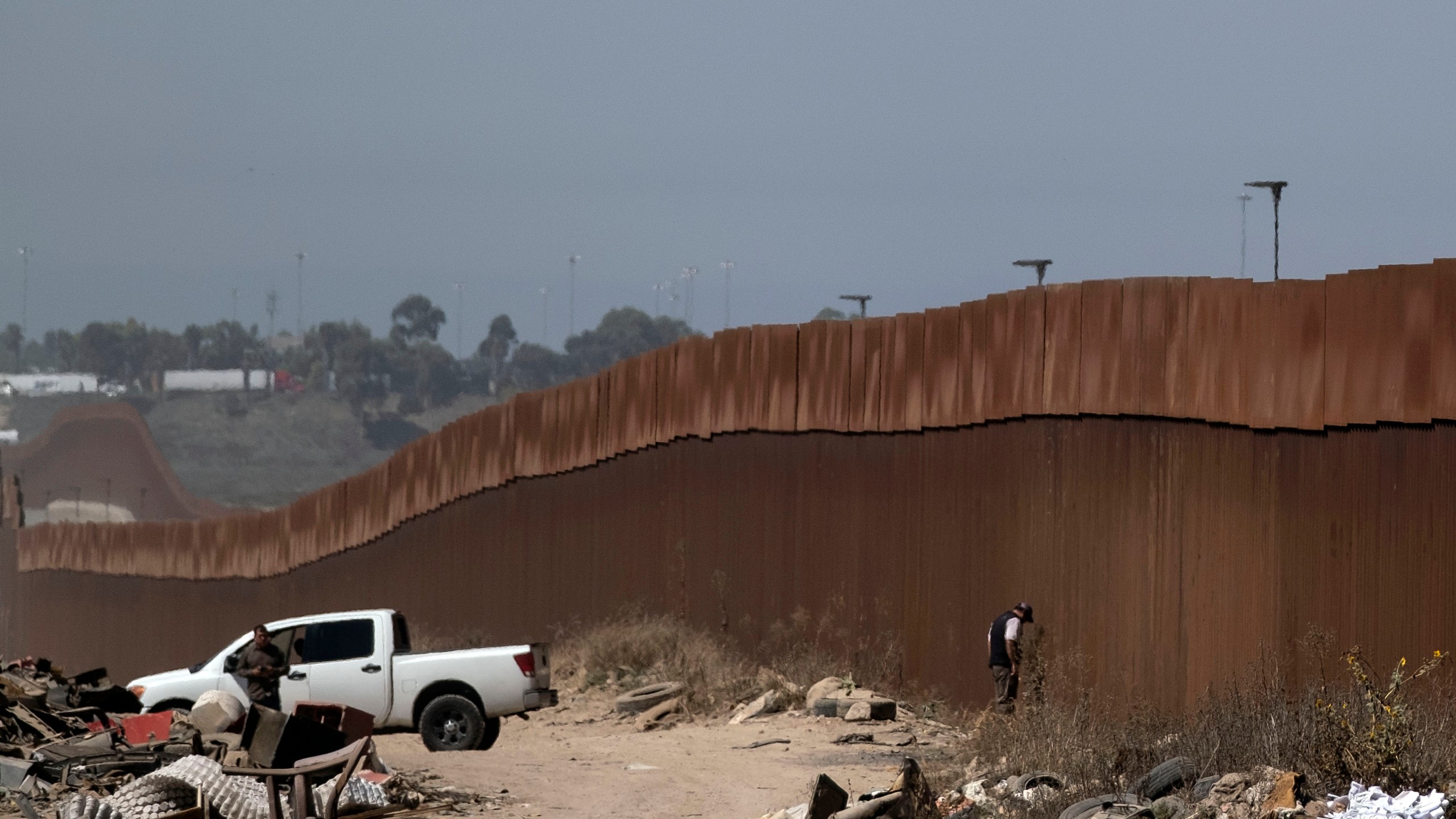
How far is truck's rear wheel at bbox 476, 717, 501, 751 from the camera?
2145cm

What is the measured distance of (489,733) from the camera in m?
21.6

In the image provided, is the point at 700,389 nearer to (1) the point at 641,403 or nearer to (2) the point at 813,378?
(1) the point at 641,403

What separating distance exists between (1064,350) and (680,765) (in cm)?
543

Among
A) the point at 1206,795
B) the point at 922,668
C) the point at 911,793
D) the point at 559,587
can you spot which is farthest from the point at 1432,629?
the point at 559,587

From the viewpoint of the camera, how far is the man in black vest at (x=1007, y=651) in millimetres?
19500

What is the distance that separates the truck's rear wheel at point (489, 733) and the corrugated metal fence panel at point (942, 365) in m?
5.72

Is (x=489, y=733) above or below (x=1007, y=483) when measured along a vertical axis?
below

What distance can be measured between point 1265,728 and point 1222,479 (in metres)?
3.22

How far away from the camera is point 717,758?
61.8ft

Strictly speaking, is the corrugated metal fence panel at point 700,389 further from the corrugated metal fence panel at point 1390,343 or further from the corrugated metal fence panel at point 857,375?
the corrugated metal fence panel at point 1390,343

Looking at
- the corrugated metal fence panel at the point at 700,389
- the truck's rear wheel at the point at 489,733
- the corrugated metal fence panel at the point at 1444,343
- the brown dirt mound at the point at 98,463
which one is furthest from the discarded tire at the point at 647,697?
the brown dirt mound at the point at 98,463

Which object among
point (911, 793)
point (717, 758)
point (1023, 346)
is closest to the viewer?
point (911, 793)

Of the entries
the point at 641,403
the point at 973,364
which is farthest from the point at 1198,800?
the point at 641,403

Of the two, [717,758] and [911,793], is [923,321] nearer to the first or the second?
[717,758]
